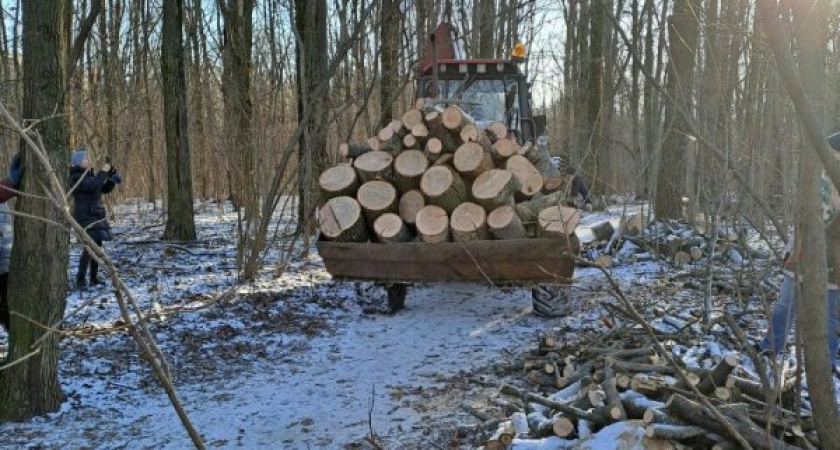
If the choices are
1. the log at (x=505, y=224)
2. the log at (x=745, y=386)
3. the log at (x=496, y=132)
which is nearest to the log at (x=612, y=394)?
the log at (x=745, y=386)

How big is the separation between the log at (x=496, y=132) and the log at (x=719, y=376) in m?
3.45

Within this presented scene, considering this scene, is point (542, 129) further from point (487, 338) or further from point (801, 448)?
point (801, 448)

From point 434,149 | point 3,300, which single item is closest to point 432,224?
point 434,149

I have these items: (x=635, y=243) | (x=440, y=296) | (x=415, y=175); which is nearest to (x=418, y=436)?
(x=415, y=175)

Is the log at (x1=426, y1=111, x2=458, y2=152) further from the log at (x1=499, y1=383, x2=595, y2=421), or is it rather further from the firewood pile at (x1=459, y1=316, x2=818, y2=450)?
the log at (x1=499, y1=383, x2=595, y2=421)

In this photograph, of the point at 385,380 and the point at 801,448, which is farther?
the point at 385,380

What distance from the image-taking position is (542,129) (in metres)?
8.45

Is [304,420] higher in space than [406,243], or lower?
lower

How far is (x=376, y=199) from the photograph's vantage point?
5906mm

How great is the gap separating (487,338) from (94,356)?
11.1 feet

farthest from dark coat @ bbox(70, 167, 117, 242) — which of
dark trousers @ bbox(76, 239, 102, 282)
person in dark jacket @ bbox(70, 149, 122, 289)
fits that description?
dark trousers @ bbox(76, 239, 102, 282)

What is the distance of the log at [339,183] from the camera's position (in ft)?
19.8

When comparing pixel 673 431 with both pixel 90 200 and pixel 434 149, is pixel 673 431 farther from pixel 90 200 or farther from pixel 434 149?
pixel 90 200

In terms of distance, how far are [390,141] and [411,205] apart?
2.44 ft
